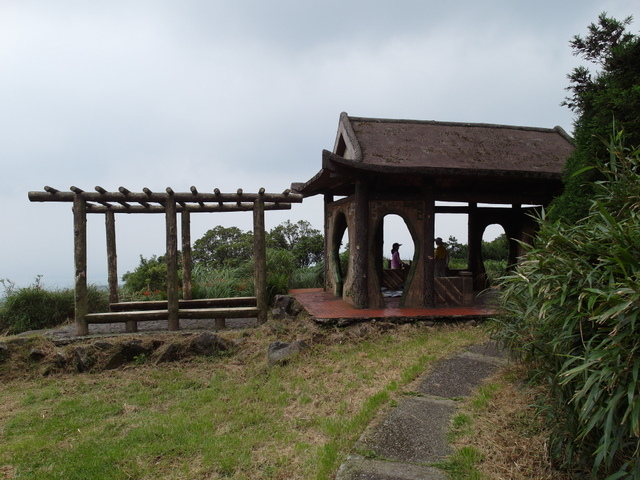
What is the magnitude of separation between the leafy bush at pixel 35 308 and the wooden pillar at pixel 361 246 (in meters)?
7.49

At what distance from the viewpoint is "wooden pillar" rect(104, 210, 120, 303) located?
1180 cm

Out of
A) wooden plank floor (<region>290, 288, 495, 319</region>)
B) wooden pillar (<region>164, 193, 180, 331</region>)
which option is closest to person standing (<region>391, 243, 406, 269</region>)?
wooden plank floor (<region>290, 288, 495, 319</region>)

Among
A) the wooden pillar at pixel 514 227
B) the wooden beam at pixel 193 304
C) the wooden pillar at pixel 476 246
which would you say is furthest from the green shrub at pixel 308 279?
the wooden pillar at pixel 514 227

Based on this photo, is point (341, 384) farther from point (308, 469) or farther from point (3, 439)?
point (3, 439)

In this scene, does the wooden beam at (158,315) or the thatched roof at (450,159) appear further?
the wooden beam at (158,315)

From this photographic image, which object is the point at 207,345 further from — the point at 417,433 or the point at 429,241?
the point at 417,433

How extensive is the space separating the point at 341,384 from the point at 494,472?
2696 mm

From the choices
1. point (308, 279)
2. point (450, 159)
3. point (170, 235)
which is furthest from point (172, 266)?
point (450, 159)

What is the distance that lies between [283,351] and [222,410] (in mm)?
1826

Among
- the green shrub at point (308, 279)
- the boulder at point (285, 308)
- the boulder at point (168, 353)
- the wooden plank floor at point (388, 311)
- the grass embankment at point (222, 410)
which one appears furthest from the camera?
the green shrub at point (308, 279)

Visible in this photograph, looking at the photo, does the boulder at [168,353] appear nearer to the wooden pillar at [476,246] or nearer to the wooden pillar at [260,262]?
the wooden pillar at [260,262]

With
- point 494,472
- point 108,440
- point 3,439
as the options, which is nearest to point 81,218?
point 3,439

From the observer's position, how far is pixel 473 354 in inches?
263

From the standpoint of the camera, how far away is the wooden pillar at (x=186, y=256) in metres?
12.0
